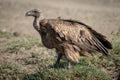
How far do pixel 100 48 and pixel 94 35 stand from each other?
382 mm

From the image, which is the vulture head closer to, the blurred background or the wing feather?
the wing feather

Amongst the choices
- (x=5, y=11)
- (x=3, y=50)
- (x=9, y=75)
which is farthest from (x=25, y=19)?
(x=9, y=75)

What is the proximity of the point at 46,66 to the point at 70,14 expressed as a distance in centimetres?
1135

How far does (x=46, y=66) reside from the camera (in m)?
8.58

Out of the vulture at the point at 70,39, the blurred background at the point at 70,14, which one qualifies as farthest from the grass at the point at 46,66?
the blurred background at the point at 70,14

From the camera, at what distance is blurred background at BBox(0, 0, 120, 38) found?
1569 cm

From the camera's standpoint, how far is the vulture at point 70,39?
794cm

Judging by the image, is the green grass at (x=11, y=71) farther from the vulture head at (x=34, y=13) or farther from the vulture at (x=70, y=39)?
the vulture head at (x=34, y=13)

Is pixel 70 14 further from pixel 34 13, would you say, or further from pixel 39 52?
pixel 34 13

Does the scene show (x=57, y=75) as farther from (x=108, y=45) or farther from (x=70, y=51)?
(x=108, y=45)

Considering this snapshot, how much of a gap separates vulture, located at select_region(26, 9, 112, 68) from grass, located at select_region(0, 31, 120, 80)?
14.9 inches

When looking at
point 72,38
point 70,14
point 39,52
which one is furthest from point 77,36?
point 70,14

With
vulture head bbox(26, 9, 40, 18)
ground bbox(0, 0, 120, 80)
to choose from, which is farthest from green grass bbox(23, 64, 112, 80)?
vulture head bbox(26, 9, 40, 18)

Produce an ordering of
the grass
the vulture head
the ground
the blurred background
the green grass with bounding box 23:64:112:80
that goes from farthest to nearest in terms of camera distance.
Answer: the blurred background → the vulture head → the ground → the grass → the green grass with bounding box 23:64:112:80
